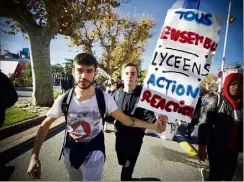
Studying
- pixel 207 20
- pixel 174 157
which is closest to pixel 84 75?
pixel 207 20

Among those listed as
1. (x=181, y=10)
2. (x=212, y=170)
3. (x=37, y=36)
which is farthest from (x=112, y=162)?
(x=37, y=36)

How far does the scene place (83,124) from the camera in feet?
6.55

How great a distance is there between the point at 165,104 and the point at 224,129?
2.86 ft

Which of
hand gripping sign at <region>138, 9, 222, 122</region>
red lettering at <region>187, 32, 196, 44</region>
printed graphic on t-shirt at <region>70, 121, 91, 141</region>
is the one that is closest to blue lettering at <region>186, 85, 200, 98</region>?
hand gripping sign at <region>138, 9, 222, 122</region>

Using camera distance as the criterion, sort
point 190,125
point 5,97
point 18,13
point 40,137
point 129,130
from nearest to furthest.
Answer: point 40,137, point 5,97, point 129,130, point 18,13, point 190,125

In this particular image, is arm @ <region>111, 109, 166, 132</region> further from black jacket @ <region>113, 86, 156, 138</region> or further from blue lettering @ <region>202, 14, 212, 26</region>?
blue lettering @ <region>202, 14, 212, 26</region>

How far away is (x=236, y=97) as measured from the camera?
8.49 ft

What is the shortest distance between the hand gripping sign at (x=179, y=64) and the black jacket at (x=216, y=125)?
1.64 ft

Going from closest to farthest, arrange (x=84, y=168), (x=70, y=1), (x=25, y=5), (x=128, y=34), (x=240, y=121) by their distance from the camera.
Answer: (x=84, y=168)
(x=240, y=121)
(x=25, y=5)
(x=70, y=1)
(x=128, y=34)

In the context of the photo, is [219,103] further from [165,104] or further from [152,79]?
[152,79]

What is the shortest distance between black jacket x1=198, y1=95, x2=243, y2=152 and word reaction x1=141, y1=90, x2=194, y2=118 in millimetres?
505

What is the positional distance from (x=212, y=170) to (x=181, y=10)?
1.95 metres

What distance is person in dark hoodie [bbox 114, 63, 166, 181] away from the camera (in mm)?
2625

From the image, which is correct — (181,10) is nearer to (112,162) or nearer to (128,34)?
(112,162)
